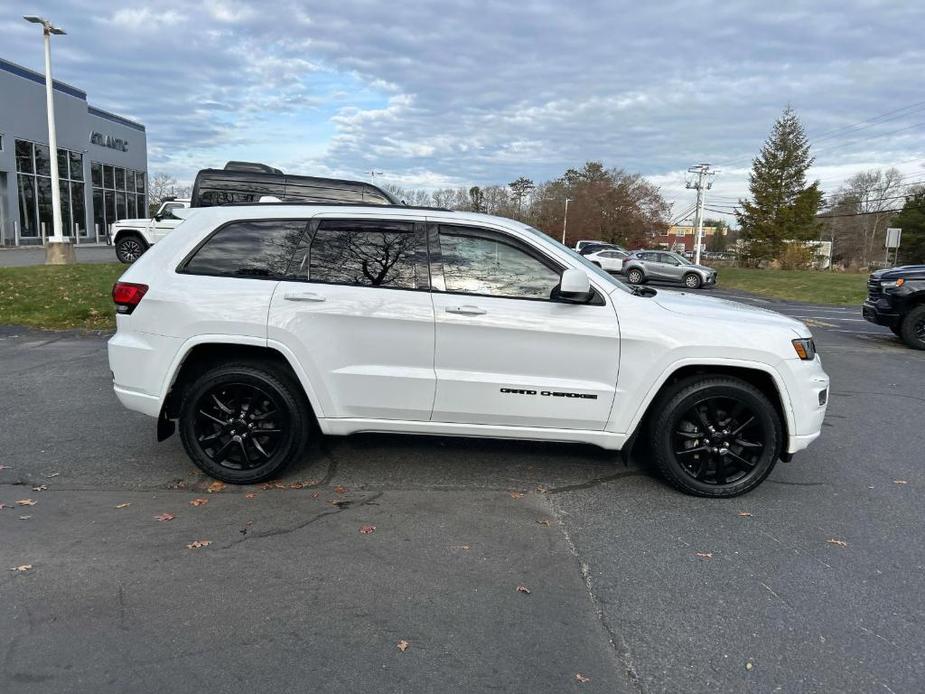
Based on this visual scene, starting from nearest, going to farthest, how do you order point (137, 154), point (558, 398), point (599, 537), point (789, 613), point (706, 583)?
point (789, 613)
point (706, 583)
point (599, 537)
point (558, 398)
point (137, 154)

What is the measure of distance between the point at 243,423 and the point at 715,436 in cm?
315

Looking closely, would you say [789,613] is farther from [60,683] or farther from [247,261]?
[247,261]

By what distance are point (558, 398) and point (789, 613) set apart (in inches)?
68.1

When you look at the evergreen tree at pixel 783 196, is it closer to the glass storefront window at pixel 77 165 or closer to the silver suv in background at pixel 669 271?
the silver suv in background at pixel 669 271

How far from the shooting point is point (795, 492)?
14.6 ft


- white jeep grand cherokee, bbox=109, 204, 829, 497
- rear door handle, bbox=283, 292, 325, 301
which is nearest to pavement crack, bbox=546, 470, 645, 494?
white jeep grand cherokee, bbox=109, 204, 829, 497

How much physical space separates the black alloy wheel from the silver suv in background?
18635 mm

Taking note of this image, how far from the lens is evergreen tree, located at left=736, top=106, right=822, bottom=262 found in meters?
47.3

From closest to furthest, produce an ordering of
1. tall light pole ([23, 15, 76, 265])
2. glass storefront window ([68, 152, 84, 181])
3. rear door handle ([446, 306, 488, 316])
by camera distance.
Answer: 1. rear door handle ([446, 306, 488, 316])
2. tall light pole ([23, 15, 76, 265])
3. glass storefront window ([68, 152, 84, 181])

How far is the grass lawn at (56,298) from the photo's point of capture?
1031cm

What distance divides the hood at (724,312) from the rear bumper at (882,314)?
831cm

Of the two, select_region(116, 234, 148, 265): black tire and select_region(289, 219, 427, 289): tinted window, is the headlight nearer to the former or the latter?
select_region(289, 219, 427, 289): tinted window

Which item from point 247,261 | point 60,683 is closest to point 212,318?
point 247,261

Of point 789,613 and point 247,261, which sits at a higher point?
point 247,261
